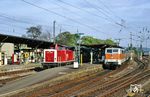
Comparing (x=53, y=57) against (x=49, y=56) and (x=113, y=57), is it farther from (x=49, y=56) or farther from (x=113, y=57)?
(x=113, y=57)

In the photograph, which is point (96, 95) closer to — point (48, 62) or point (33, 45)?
point (48, 62)

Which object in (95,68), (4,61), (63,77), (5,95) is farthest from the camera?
(4,61)

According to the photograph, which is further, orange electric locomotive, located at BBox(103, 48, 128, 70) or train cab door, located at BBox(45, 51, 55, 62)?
orange electric locomotive, located at BBox(103, 48, 128, 70)

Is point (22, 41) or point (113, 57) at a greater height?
point (22, 41)

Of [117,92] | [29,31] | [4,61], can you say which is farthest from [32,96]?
[29,31]

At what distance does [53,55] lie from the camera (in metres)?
41.0

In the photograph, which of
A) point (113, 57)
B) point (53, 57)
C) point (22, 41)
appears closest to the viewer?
point (53, 57)

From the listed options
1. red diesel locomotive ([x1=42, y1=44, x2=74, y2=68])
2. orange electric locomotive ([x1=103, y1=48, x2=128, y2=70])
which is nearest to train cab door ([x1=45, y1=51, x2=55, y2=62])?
red diesel locomotive ([x1=42, y1=44, x2=74, y2=68])

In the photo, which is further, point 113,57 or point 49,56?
point 113,57

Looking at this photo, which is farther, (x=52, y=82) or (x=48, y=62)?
(x=48, y=62)

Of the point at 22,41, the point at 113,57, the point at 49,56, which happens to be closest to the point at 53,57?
the point at 49,56

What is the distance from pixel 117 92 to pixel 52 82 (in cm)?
672

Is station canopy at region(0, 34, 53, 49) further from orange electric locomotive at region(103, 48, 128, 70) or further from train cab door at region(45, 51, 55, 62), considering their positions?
orange electric locomotive at region(103, 48, 128, 70)

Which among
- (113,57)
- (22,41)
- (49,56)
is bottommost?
(113,57)
